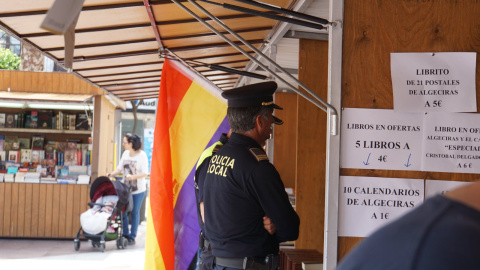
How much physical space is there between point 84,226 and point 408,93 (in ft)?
29.8

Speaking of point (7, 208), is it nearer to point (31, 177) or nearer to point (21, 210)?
point (21, 210)

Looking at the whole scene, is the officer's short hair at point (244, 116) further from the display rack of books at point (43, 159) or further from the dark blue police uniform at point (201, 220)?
the display rack of books at point (43, 159)

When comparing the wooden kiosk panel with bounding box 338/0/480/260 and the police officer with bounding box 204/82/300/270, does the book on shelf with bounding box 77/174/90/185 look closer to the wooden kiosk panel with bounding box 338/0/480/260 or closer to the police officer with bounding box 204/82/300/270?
the police officer with bounding box 204/82/300/270

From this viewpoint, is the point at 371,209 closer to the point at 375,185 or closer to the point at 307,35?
the point at 375,185

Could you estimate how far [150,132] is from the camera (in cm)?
2198

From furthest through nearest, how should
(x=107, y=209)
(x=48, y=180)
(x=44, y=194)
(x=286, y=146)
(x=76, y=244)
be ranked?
(x=48, y=180)
(x=44, y=194)
(x=76, y=244)
(x=107, y=209)
(x=286, y=146)

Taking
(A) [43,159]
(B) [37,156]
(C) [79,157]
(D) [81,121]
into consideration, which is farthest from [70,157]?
(D) [81,121]

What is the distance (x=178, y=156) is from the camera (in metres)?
5.38

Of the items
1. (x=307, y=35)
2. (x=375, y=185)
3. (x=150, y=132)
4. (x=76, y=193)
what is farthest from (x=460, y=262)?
(x=150, y=132)

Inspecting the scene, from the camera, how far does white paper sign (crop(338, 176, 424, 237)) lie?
298 cm

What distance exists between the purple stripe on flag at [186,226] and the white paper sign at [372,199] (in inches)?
94.5

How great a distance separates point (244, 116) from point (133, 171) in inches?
343

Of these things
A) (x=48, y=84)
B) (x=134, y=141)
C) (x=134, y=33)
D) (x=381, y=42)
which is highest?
(x=48, y=84)

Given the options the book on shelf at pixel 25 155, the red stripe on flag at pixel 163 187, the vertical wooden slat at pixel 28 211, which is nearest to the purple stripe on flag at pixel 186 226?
the red stripe on flag at pixel 163 187
